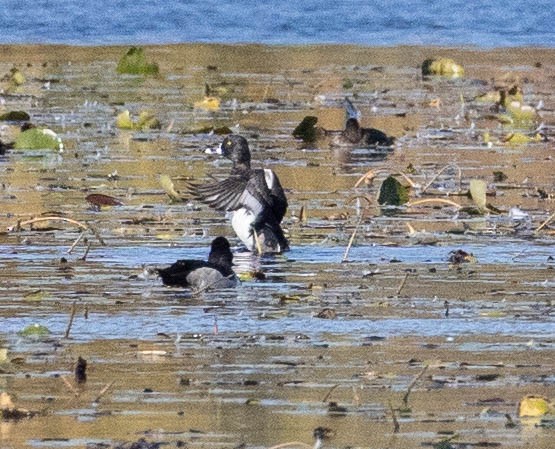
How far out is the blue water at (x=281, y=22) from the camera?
31.2 metres

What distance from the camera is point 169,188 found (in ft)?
44.1

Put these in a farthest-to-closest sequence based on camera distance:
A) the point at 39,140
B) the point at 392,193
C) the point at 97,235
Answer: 1. the point at 39,140
2. the point at 392,193
3. the point at 97,235

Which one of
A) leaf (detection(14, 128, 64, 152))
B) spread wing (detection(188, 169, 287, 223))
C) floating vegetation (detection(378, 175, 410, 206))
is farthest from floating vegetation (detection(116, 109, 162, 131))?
spread wing (detection(188, 169, 287, 223))

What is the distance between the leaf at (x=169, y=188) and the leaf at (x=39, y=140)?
326 centimetres

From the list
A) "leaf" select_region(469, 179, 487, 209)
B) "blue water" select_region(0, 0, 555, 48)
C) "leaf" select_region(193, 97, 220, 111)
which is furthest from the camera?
"blue water" select_region(0, 0, 555, 48)

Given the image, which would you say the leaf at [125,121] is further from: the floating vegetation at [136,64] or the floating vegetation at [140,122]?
the floating vegetation at [136,64]

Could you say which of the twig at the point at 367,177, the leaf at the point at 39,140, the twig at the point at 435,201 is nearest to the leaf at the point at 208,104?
the leaf at the point at 39,140

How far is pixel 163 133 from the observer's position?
60.8 feet

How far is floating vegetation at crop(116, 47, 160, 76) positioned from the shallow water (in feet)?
13.3

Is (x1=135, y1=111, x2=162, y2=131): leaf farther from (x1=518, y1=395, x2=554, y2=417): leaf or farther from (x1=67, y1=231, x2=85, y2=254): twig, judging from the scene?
(x1=518, y1=395, x2=554, y2=417): leaf

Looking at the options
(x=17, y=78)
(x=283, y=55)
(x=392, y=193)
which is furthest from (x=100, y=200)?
(x=283, y=55)

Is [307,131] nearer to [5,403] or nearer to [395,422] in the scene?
[5,403]

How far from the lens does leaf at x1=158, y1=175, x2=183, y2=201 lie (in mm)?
13406

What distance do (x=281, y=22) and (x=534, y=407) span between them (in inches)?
1039
